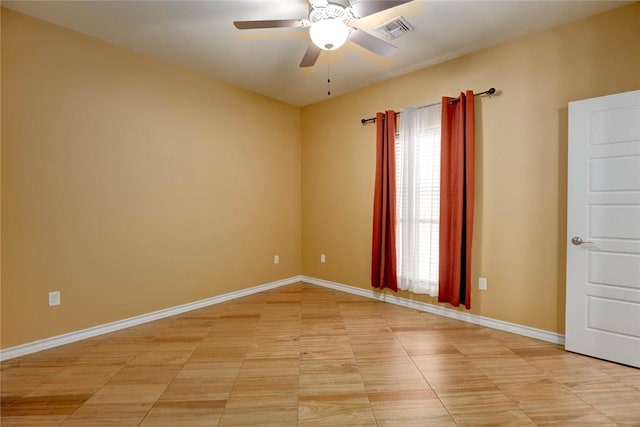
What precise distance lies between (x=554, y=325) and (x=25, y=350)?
4.47 m

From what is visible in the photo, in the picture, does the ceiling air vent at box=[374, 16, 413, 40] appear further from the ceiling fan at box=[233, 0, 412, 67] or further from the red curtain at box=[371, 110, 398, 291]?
the red curtain at box=[371, 110, 398, 291]

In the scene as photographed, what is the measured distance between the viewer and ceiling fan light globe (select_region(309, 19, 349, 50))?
77.2 inches

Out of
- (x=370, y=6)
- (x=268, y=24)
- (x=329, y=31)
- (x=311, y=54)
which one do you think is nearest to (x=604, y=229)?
(x=370, y=6)

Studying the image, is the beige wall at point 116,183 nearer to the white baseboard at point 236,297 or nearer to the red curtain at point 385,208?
the white baseboard at point 236,297

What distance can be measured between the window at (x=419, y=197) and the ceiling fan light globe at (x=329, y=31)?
5.42 feet

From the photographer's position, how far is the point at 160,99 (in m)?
3.20

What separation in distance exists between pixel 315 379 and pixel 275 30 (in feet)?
9.40

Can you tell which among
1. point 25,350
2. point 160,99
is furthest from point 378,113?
point 25,350

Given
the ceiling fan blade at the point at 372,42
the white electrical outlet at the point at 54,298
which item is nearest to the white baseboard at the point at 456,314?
the ceiling fan blade at the point at 372,42

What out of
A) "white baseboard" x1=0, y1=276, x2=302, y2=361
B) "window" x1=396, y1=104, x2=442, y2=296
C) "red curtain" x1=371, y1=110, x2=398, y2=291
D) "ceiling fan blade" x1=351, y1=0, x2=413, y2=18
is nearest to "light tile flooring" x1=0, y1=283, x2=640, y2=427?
"white baseboard" x1=0, y1=276, x2=302, y2=361

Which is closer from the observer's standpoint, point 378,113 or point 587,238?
point 587,238

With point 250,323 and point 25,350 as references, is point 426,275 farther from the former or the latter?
point 25,350

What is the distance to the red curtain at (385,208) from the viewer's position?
357 cm

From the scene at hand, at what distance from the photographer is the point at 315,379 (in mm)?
Answer: 2080
